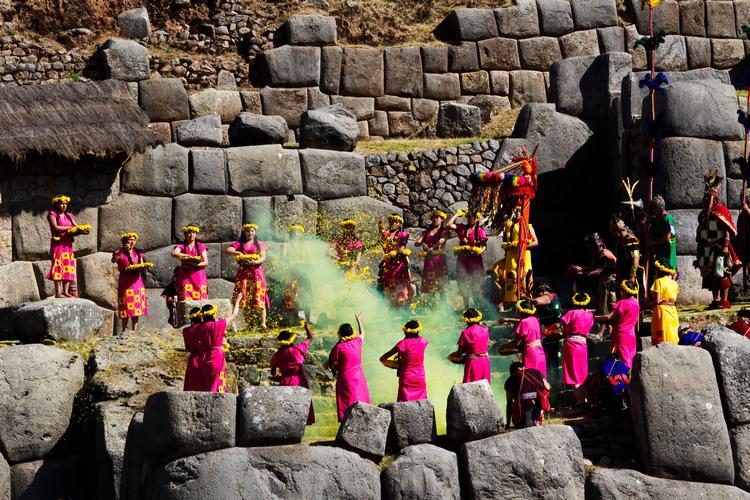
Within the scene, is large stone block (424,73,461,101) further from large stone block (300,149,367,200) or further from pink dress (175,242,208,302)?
pink dress (175,242,208,302)

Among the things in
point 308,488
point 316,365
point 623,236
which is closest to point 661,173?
point 623,236

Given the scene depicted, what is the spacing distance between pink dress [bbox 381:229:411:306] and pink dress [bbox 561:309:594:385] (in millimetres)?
3902

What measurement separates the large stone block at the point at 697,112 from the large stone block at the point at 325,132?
459cm

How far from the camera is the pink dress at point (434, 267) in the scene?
59.2ft

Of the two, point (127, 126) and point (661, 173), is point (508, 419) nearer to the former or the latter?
point (661, 173)

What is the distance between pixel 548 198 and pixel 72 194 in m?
6.76

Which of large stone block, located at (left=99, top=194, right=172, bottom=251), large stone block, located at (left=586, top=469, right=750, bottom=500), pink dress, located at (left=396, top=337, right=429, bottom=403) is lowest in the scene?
large stone block, located at (left=586, top=469, right=750, bottom=500)

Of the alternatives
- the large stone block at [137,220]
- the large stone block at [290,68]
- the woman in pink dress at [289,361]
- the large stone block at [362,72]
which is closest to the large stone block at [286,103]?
the large stone block at [290,68]

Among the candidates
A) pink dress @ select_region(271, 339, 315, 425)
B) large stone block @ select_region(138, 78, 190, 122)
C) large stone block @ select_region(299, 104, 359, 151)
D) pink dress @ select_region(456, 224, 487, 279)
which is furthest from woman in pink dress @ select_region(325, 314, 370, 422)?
large stone block @ select_region(138, 78, 190, 122)

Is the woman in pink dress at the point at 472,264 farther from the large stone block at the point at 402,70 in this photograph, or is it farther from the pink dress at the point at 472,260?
the large stone block at the point at 402,70

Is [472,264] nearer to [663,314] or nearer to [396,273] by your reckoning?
[396,273]

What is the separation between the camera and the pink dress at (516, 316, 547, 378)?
45.1ft

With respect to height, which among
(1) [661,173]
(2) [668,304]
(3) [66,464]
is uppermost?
(1) [661,173]

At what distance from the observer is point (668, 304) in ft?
47.2
